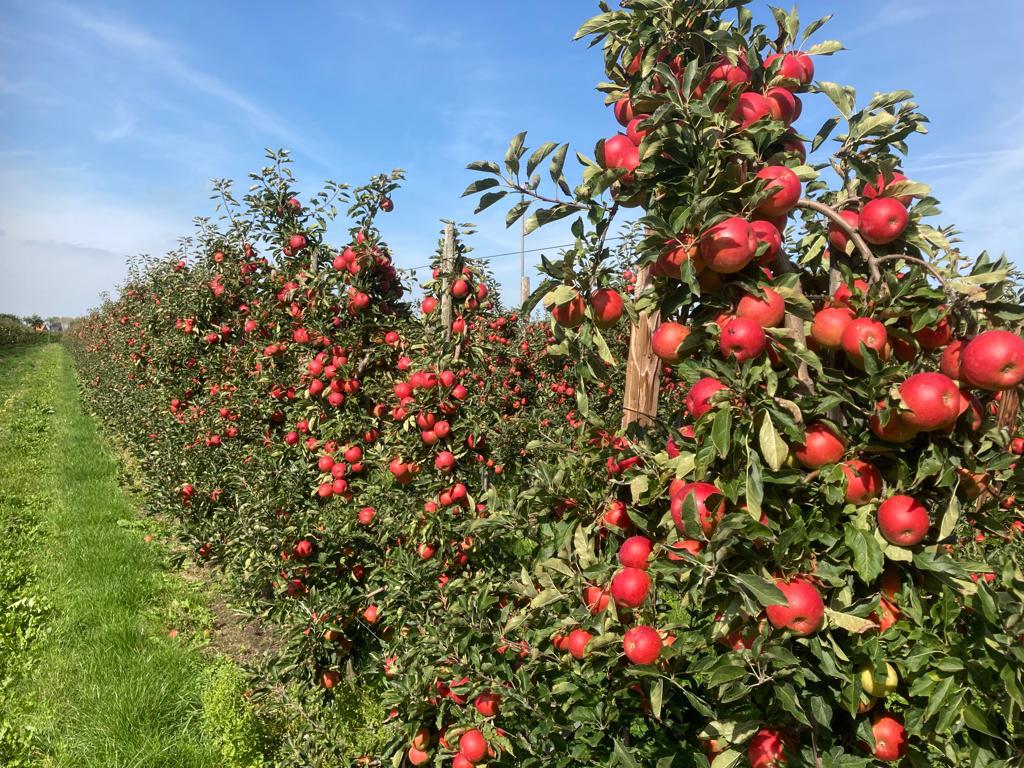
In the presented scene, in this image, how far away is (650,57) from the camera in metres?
1.52

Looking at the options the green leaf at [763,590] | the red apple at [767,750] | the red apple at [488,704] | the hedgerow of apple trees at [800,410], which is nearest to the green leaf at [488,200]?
the hedgerow of apple trees at [800,410]

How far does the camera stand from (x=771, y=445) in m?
1.25

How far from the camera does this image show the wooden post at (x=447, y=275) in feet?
10.6

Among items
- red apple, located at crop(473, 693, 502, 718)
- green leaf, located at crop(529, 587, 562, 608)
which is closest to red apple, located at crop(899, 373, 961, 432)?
green leaf, located at crop(529, 587, 562, 608)

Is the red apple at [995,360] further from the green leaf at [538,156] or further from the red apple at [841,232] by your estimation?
the green leaf at [538,156]

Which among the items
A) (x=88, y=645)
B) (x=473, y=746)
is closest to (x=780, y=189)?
(x=473, y=746)

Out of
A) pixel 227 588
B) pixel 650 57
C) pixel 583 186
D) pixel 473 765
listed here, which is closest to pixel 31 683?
pixel 227 588

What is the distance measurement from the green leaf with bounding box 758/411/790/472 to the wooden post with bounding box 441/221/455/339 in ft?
7.24

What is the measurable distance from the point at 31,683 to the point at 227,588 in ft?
5.98

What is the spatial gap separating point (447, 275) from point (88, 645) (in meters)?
3.96

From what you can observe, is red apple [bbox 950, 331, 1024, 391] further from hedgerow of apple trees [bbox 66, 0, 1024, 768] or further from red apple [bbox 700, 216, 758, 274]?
red apple [bbox 700, 216, 758, 274]

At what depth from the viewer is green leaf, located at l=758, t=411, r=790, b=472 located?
123 centimetres

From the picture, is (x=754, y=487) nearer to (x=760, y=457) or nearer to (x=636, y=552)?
(x=760, y=457)

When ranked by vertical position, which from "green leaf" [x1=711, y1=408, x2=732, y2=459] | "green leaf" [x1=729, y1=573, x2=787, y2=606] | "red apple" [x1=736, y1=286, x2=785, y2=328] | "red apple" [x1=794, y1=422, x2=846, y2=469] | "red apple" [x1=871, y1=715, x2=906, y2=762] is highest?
"red apple" [x1=736, y1=286, x2=785, y2=328]
